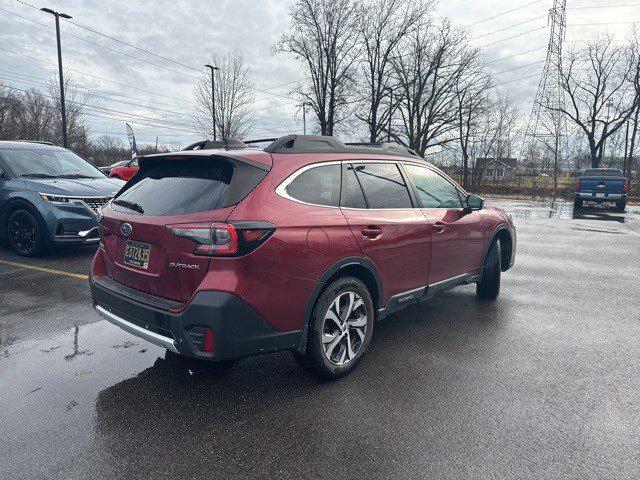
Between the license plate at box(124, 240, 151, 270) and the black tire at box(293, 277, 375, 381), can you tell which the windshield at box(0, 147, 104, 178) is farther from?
the black tire at box(293, 277, 375, 381)

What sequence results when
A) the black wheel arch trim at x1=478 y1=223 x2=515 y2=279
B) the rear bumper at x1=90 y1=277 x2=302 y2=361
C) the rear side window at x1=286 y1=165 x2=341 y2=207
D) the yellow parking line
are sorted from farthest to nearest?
the yellow parking line < the black wheel arch trim at x1=478 y1=223 x2=515 y2=279 < the rear side window at x1=286 y1=165 x2=341 y2=207 < the rear bumper at x1=90 y1=277 x2=302 y2=361

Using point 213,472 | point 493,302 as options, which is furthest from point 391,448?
point 493,302

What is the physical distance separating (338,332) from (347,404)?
1.69ft

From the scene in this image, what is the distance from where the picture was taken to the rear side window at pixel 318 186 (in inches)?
120

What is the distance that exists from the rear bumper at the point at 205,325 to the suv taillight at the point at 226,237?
0.83 feet

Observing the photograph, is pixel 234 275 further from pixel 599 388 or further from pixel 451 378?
pixel 599 388

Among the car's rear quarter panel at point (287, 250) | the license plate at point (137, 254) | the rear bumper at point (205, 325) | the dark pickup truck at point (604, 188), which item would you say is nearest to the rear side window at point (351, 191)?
the car's rear quarter panel at point (287, 250)

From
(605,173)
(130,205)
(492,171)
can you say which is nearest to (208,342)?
(130,205)

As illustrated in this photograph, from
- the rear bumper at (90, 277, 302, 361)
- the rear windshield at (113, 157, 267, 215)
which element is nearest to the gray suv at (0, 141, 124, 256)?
the rear windshield at (113, 157, 267, 215)

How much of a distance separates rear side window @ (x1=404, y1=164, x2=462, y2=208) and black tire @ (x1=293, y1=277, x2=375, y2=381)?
4.08ft

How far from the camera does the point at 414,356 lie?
3738 millimetres

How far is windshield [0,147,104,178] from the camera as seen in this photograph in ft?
24.4

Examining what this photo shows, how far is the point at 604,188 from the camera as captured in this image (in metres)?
19.1

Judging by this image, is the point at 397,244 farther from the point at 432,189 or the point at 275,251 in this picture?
the point at 275,251
